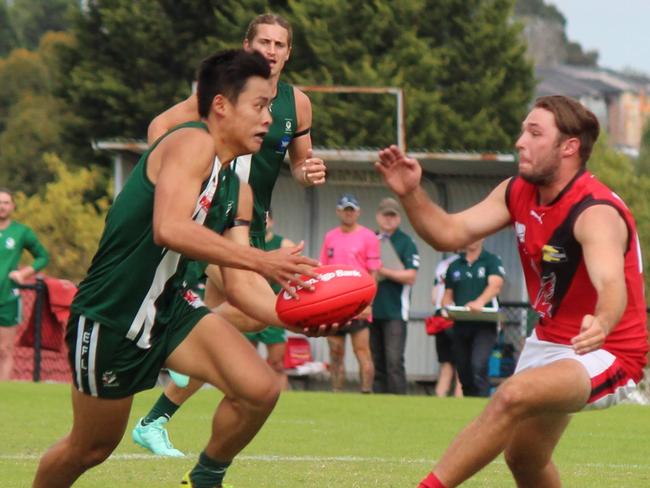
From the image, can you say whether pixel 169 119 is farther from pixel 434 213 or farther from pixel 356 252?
pixel 356 252

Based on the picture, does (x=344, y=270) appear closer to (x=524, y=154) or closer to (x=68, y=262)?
(x=524, y=154)

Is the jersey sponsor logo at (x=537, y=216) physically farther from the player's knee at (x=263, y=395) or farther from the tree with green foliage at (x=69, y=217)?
the tree with green foliage at (x=69, y=217)

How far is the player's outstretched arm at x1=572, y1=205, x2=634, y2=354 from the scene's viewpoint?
6.14 meters

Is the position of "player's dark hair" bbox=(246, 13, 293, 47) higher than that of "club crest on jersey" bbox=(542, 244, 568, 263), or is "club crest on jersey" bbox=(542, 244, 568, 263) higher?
"player's dark hair" bbox=(246, 13, 293, 47)

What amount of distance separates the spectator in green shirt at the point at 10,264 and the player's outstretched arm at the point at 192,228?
Answer: 35.0 feet

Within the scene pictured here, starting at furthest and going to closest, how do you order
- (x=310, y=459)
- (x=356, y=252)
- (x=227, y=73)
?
1. (x=356, y=252)
2. (x=310, y=459)
3. (x=227, y=73)

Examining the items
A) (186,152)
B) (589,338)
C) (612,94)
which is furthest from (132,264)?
(612,94)

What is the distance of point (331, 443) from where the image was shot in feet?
36.7

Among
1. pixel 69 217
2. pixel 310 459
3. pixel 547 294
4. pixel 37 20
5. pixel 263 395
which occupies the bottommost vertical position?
pixel 37 20

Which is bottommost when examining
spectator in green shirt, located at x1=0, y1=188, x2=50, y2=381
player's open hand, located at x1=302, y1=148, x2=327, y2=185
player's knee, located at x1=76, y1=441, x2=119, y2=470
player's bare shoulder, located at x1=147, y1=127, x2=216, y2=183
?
spectator in green shirt, located at x1=0, y1=188, x2=50, y2=381

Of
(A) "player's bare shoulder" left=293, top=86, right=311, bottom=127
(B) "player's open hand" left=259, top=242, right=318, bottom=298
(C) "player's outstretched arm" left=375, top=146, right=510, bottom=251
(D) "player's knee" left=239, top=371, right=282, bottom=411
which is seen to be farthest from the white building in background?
(B) "player's open hand" left=259, top=242, right=318, bottom=298

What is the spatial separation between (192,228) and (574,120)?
174 centimetres

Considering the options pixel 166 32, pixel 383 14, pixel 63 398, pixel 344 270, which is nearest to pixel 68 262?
pixel 166 32

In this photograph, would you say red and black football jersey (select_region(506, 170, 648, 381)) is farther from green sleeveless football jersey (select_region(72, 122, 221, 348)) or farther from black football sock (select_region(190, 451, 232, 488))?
black football sock (select_region(190, 451, 232, 488))
